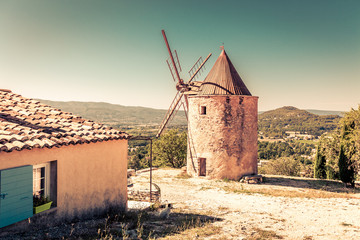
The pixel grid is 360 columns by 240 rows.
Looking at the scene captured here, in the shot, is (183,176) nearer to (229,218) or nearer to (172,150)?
(229,218)

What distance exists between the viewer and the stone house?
17.8 feet

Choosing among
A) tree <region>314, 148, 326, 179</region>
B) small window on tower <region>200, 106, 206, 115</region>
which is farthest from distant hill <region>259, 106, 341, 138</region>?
small window on tower <region>200, 106, 206, 115</region>

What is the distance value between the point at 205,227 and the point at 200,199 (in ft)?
16.4

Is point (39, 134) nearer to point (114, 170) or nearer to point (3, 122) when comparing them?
point (3, 122)

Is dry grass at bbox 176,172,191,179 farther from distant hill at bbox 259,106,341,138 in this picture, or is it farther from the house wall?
distant hill at bbox 259,106,341,138

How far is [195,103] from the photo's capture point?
18.0 meters

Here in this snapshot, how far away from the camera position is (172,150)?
92.4 ft

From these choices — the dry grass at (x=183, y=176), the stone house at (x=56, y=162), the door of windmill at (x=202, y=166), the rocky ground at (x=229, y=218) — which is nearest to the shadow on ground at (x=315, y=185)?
the rocky ground at (x=229, y=218)

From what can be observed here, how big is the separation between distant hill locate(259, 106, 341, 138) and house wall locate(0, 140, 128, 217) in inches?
2562

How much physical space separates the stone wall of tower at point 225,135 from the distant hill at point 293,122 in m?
54.2

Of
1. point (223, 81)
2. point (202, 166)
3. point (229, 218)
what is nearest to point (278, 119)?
point (223, 81)

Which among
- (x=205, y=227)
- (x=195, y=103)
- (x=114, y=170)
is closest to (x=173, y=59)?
(x=195, y=103)

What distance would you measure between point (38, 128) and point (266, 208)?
855 cm

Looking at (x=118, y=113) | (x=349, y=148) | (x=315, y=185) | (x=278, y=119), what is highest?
(x=118, y=113)
